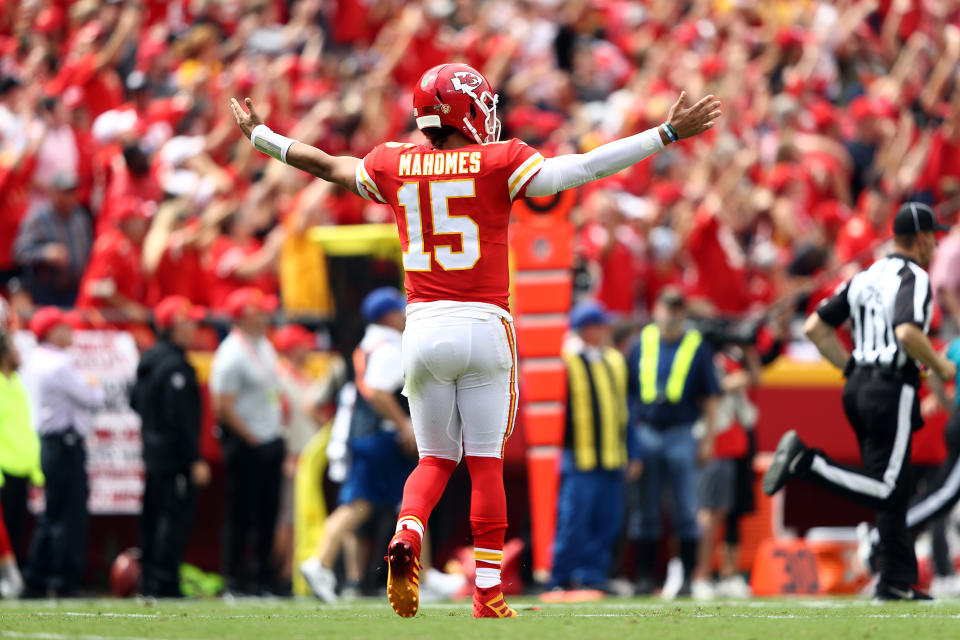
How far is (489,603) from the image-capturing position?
6.89 m

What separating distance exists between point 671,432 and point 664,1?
31.5 ft

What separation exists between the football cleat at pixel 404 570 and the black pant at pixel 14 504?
5.51 metres

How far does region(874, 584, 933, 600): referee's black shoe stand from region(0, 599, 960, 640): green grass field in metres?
0.45

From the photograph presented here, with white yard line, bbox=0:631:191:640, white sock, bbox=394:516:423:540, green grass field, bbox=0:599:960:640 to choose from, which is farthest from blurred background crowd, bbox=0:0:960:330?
white yard line, bbox=0:631:191:640

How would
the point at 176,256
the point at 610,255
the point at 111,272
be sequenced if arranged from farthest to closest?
the point at 610,255
the point at 176,256
the point at 111,272

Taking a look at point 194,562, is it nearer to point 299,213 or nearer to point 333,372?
point 333,372

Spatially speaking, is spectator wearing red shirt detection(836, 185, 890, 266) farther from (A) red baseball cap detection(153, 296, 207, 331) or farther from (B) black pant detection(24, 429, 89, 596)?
(B) black pant detection(24, 429, 89, 596)

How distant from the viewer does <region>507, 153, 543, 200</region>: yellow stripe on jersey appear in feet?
22.3

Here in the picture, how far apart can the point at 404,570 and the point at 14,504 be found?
19.0 ft

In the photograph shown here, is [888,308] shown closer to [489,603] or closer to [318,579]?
[489,603]

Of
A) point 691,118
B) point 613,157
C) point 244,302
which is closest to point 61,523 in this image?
point 244,302

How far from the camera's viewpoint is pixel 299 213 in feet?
44.8

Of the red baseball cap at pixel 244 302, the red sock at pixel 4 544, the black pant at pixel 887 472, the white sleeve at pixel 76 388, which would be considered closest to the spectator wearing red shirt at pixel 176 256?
the red baseball cap at pixel 244 302

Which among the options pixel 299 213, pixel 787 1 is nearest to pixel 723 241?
pixel 299 213
